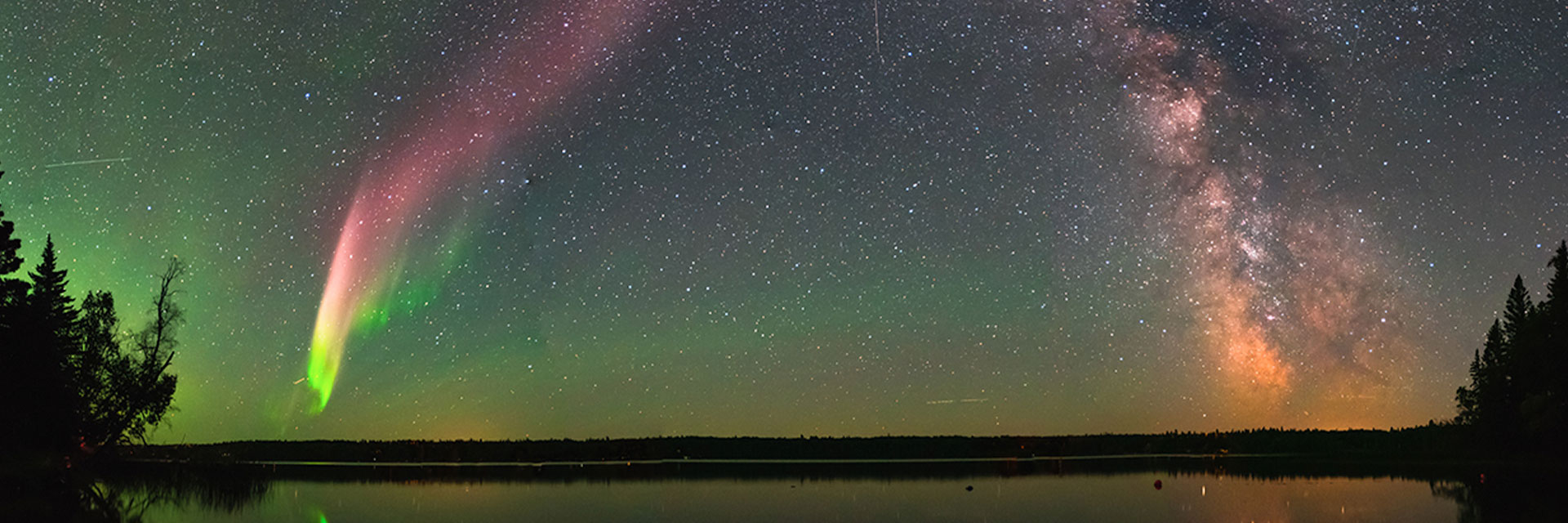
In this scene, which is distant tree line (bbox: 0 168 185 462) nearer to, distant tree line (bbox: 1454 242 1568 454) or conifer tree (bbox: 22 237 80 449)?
conifer tree (bbox: 22 237 80 449)

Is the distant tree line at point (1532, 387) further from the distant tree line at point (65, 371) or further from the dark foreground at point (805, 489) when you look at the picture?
the distant tree line at point (65, 371)

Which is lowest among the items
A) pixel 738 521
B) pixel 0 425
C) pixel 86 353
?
pixel 738 521

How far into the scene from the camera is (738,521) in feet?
81.5

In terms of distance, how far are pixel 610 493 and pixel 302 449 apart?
78.0 meters

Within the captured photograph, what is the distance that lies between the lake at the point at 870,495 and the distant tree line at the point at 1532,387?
4725 millimetres

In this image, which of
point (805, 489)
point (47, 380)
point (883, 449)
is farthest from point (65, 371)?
point (883, 449)

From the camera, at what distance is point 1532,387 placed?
59375 mm

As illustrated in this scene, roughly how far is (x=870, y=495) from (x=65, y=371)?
3528 centimetres

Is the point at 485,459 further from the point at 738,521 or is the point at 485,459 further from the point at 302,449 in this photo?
the point at 738,521

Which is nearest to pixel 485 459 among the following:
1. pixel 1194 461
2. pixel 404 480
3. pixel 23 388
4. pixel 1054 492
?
pixel 404 480

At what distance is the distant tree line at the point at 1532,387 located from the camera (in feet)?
178

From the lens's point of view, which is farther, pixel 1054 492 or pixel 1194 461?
pixel 1194 461

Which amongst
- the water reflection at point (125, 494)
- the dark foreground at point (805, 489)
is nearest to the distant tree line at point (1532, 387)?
the dark foreground at point (805, 489)

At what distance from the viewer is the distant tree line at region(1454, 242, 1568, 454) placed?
54312 millimetres
